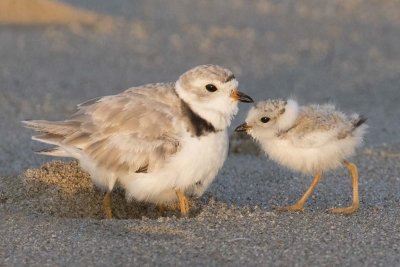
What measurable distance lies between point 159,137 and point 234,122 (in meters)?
2.91

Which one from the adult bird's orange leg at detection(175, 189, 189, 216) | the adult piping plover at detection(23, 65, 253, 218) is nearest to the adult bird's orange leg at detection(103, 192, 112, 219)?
the adult piping plover at detection(23, 65, 253, 218)

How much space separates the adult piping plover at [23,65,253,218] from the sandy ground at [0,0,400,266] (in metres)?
0.21

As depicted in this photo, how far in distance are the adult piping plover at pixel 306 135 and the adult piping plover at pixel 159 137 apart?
291 mm

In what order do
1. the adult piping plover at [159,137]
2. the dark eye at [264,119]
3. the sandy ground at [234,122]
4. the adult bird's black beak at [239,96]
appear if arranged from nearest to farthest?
the sandy ground at [234,122] < the adult piping plover at [159,137] < the adult bird's black beak at [239,96] < the dark eye at [264,119]

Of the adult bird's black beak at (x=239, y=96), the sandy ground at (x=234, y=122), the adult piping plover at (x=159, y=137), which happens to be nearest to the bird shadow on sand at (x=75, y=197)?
the sandy ground at (x=234, y=122)

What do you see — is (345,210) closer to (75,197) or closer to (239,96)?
(239,96)

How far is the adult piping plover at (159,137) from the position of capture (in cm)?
452

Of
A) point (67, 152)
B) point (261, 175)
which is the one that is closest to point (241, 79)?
point (261, 175)

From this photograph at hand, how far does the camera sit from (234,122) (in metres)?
7.40

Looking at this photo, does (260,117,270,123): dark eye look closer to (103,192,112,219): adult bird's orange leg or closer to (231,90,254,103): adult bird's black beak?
(231,90,254,103): adult bird's black beak

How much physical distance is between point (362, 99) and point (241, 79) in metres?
1.29

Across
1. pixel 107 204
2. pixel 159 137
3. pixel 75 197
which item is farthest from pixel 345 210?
pixel 75 197

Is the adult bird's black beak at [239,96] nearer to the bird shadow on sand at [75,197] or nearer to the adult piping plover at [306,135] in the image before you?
the adult piping plover at [306,135]

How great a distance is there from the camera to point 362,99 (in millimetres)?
8477
